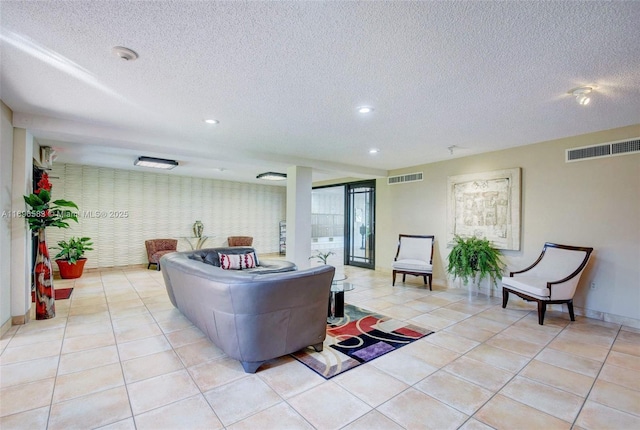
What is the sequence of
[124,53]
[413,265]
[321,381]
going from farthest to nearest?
1. [413,265]
2. [321,381]
3. [124,53]

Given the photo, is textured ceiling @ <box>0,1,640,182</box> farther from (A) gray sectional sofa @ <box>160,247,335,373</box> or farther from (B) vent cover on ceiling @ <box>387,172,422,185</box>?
(B) vent cover on ceiling @ <box>387,172,422,185</box>

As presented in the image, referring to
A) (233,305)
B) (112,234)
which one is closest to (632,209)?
(233,305)

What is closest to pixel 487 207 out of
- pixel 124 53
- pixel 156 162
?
pixel 124 53

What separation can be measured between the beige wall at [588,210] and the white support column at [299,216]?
9.96 ft

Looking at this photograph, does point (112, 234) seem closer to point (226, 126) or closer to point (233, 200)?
point (233, 200)

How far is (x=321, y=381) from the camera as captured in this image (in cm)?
238

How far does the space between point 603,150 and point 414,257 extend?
3.27 metres

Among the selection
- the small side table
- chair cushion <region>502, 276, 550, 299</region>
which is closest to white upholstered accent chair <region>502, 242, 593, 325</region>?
chair cushion <region>502, 276, 550, 299</region>

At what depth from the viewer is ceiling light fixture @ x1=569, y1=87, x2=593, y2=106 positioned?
Answer: 268 cm

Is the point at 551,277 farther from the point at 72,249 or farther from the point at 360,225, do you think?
the point at 72,249

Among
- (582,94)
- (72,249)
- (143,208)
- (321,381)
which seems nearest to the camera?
(321,381)

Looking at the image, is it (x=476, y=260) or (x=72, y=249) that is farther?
(x=72, y=249)

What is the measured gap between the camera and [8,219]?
3344mm

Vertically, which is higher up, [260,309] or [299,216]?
[299,216]
